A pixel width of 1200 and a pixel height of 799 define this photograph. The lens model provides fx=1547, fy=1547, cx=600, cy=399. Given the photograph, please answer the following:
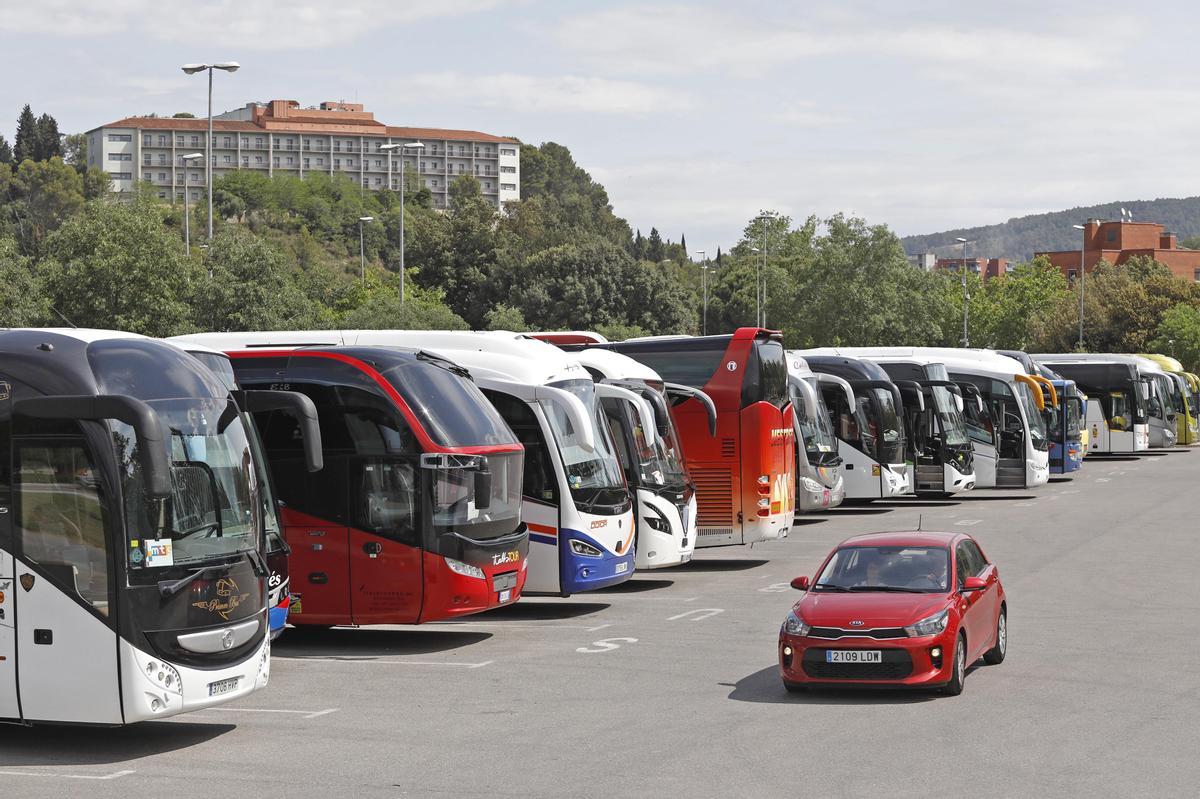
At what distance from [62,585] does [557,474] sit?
8844 millimetres

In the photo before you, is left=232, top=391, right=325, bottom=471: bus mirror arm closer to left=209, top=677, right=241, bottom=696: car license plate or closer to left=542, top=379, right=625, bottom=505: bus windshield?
left=209, top=677, right=241, bottom=696: car license plate

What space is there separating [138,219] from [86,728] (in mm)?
28547

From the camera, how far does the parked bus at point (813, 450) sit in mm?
31078

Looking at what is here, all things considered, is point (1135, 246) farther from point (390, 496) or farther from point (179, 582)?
point (179, 582)

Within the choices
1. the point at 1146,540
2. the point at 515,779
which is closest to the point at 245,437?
the point at 515,779

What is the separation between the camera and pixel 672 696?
1383 centimetres

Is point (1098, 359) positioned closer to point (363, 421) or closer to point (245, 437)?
point (363, 421)

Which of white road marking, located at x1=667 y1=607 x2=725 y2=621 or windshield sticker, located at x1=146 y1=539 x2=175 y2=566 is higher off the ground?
Answer: windshield sticker, located at x1=146 y1=539 x2=175 y2=566

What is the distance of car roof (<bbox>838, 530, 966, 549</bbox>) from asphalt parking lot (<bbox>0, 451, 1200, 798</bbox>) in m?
1.31

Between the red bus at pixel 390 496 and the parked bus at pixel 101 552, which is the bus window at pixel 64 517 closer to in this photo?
the parked bus at pixel 101 552

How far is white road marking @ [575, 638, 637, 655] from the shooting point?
1664 centimetres

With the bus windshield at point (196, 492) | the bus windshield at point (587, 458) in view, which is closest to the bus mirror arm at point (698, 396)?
the bus windshield at point (587, 458)

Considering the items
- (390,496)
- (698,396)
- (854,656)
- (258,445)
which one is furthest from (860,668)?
(698,396)

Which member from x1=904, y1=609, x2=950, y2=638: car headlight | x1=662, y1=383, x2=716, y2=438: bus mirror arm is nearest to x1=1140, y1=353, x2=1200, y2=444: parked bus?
x1=662, y1=383, x2=716, y2=438: bus mirror arm
